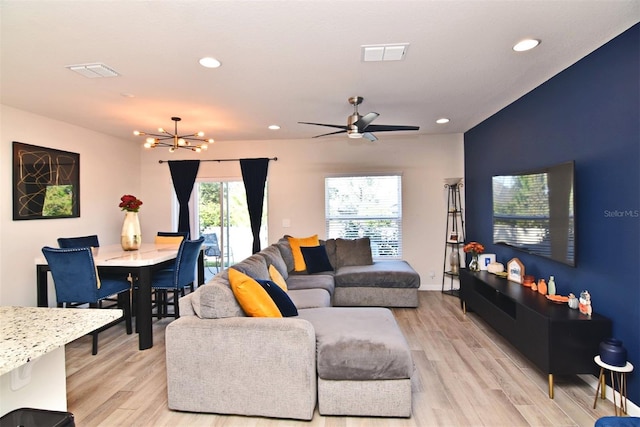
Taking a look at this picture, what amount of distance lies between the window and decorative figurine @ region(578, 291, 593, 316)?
129 inches

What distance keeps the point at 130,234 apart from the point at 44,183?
4.86 ft

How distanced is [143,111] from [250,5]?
2786 mm

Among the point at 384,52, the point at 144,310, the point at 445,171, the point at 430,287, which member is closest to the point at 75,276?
the point at 144,310

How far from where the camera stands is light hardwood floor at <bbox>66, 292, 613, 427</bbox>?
89.0 inches

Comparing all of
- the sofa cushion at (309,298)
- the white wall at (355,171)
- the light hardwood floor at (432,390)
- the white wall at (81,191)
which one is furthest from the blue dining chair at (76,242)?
the sofa cushion at (309,298)

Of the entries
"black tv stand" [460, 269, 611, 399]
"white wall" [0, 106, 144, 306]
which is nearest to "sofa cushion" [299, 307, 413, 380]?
"black tv stand" [460, 269, 611, 399]

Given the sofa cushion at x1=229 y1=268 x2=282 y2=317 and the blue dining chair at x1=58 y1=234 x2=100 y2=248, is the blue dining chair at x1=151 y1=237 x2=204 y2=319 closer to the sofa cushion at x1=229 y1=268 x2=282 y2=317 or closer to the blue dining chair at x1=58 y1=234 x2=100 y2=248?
the blue dining chair at x1=58 y1=234 x2=100 y2=248

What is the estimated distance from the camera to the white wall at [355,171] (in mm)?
5820

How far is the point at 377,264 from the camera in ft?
17.5

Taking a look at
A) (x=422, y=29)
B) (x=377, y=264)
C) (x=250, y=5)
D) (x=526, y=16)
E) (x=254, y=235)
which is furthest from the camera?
(x=254, y=235)

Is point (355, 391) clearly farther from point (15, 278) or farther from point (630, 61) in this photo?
point (15, 278)

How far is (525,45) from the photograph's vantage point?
8.50 ft

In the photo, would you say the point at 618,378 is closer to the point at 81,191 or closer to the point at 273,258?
the point at 273,258

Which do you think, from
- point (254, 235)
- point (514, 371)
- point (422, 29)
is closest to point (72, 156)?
point (254, 235)
